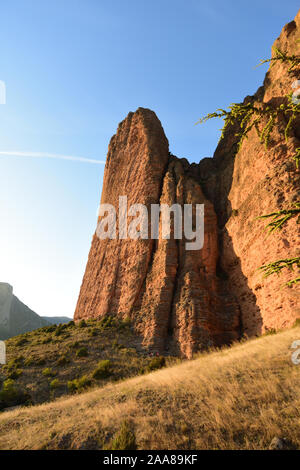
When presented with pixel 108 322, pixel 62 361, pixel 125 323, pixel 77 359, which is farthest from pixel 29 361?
pixel 125 323

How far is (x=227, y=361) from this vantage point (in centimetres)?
1121

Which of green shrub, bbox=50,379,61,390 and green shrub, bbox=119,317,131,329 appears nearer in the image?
green shrub, bbox=50,379,61,390

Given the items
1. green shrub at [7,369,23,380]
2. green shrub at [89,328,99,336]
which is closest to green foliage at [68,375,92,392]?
green shrub at [7,369,23,380]

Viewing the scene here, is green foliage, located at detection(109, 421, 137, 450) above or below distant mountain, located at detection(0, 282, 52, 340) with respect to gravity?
above

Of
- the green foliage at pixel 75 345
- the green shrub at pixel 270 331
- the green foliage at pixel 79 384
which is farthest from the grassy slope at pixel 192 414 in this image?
the green foliage at pixel 75 345

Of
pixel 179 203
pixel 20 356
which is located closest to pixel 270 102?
pixel 179 203

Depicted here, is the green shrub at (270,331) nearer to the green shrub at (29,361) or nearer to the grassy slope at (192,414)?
the grassy slope at (192,414)

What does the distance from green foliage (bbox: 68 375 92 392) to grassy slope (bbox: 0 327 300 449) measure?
685cm

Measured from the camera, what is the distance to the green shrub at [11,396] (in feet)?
54.2

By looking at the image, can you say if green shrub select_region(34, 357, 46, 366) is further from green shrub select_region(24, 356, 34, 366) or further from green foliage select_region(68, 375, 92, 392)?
green foliage select_region(68, 375, 92, 392)

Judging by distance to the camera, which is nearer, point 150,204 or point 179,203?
point 179,203

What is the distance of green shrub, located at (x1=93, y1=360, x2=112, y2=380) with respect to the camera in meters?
18.4

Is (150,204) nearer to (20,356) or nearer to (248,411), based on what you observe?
(20,356)
